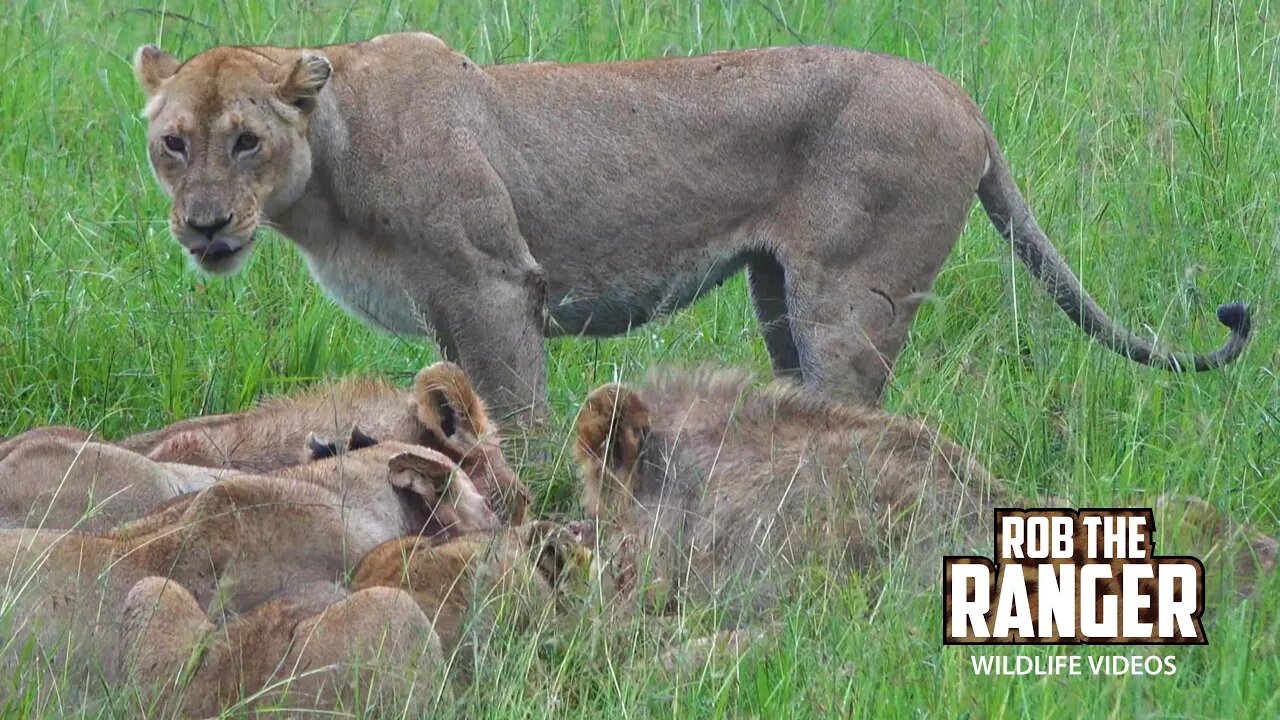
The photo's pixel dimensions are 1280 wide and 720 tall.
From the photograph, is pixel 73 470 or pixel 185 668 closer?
pixel 185 668

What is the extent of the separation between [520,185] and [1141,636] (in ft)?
8.97

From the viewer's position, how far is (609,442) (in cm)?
458

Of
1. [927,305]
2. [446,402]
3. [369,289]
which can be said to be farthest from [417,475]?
[927,305]

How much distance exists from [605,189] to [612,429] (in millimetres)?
1584

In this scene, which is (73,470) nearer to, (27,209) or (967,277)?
(27,209)

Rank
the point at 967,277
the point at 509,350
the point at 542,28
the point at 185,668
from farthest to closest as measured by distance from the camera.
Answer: the point at 542,28 → the point at 967,277 → the point at 509,350 → the point at 185,668

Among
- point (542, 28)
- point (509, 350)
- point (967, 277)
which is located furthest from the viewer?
point (542, 28)

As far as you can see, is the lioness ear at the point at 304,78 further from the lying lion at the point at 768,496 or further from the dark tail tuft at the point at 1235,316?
the dark tail tuft at the point at 1235,316

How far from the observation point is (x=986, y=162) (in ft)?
20.0

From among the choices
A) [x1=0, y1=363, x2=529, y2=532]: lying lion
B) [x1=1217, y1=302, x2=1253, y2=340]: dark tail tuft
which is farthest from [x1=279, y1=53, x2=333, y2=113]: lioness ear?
[x1=1217, y1=302, x2=1253, y2=340]: dark tail tuft

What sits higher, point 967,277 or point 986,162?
point 986,162

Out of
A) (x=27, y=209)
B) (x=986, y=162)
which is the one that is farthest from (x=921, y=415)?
(x=27, y=209)

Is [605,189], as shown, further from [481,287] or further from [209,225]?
[209,225]

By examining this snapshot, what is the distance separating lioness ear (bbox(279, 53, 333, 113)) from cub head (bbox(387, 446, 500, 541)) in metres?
1.56
